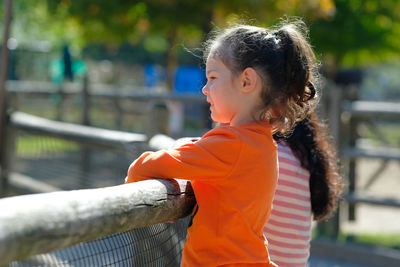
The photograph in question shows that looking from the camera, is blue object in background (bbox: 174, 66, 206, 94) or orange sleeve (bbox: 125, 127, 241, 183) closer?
orange sleeve (bbox: 125, 127, 241, 183)

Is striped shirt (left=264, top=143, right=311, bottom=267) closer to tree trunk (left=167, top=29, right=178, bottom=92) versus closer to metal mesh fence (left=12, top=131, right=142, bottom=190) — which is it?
metal mesh fence (left=12, top=131, right=142, bottom=190)

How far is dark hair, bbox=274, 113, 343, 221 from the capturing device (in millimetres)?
2359

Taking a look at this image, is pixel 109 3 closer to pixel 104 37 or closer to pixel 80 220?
pixel 104 37

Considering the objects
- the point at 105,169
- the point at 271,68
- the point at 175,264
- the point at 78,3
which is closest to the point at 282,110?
the point at 271,68

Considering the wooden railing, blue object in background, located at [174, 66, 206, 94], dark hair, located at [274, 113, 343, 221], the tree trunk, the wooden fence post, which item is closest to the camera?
the wooden railing

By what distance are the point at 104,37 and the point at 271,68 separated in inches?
460

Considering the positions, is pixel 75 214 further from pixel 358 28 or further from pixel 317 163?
pixel 358 28

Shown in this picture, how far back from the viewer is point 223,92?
1.68 m

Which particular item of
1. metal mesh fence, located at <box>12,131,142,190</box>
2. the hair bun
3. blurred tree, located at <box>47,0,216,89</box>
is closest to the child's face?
the hair bun

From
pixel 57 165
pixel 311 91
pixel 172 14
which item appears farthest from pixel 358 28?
pixel 311 91

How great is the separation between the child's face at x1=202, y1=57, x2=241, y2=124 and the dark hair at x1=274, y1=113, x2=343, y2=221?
674 millimetres

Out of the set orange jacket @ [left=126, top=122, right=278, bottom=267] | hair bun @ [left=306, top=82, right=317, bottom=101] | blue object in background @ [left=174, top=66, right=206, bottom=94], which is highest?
hair bun @ [left=306, top=82, right=317, bottom=101]

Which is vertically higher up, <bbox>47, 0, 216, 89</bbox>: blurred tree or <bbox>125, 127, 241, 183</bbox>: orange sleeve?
<bbox>47, 0, 216, 89</bbox>: blurred tree

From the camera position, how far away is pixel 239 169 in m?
1.56
